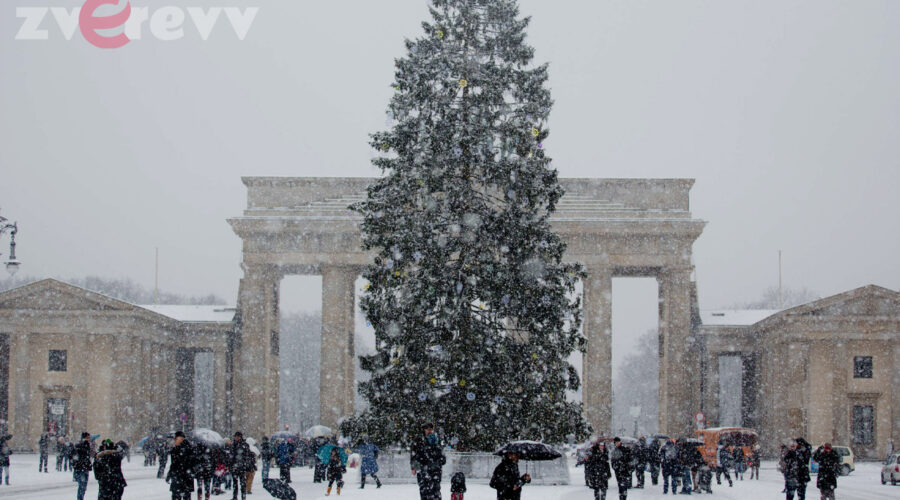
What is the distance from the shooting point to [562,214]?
60.3m

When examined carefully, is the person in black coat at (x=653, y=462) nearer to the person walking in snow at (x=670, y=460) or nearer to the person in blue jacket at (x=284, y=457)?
the person walking in snow at (x=670, y=460)

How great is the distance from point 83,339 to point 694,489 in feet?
126

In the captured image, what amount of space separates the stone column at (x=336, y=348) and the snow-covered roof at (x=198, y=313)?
8869 mm

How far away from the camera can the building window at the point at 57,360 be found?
60.5 m

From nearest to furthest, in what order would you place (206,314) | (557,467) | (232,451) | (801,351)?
Result: (232,451)
(557,467)
(801,351)
(206,314)

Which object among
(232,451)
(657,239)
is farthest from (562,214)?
(232,451)

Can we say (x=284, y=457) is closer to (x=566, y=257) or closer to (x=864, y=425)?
(x=566, y=257)

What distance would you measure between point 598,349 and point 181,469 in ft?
140

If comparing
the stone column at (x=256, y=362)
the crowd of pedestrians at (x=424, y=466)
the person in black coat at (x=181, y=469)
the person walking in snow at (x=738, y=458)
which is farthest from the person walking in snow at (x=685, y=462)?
the stone column at (x=256, y=362)

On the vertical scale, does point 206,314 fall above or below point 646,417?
above

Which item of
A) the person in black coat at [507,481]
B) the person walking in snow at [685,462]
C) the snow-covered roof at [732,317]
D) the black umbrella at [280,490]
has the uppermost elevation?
the snow-covered roof at [732,317]

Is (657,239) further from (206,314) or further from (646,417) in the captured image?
(646,417)

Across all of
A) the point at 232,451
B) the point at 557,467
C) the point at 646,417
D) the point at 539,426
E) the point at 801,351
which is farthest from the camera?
the point at 646,417

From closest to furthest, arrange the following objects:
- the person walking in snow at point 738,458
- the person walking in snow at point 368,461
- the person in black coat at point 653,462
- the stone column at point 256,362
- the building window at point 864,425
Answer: the person walking in snow at point 368,461 < the person in black coat at point 653,462 < the person walking in snow at point 738,458 < the building window at point 864,425 < the stone column at point 256,362
